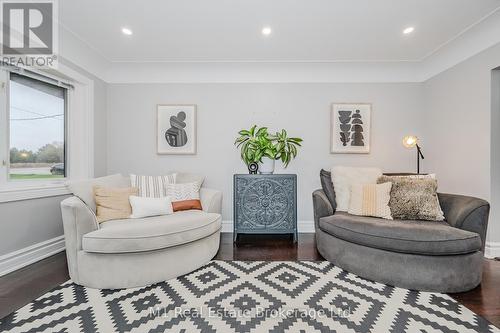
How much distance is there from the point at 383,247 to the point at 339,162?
63.4 inches

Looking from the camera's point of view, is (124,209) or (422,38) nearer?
(124,209)

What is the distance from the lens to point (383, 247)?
6.15 feet

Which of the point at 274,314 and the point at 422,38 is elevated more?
the point at 422,38

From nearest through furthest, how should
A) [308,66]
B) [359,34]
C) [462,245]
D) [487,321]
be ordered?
[487,321] < [462,245] < [359,34] < [308,66]

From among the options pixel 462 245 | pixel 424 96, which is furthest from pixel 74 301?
pixel 424 96

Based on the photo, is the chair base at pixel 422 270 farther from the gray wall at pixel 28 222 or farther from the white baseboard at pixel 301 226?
the gray wall at pixel 28 222

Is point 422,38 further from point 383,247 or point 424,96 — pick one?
point 383,247

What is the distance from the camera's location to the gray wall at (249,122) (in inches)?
129

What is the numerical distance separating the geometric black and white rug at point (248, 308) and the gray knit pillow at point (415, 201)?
693mm

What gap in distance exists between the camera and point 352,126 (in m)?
3.26

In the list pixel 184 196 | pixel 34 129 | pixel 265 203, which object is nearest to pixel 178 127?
pixel 184 196

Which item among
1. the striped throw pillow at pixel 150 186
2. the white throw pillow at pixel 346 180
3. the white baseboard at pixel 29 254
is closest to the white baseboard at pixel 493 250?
the white throw pillow at pixel 346 180

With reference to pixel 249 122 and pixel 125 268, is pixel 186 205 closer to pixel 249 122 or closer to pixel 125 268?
pixel 125 268

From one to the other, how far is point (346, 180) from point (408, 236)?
0.91m
